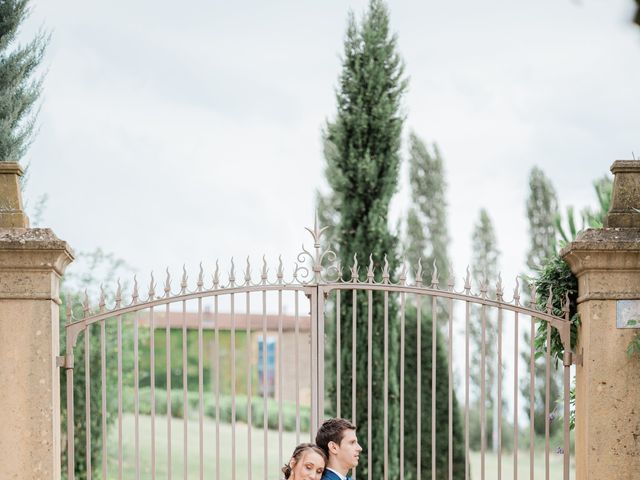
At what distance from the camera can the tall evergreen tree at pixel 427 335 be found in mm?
13977

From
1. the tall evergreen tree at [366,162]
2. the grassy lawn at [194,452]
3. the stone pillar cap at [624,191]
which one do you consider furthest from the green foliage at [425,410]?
the stone pillar cap at [624,191]

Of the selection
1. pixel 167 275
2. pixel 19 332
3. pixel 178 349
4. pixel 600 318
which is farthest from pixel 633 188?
pixel 178 349

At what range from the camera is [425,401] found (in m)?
14.3

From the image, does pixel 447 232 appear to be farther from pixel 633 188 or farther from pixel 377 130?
pixel 633 188

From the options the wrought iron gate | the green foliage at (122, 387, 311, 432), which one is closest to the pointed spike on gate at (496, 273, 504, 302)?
the wrought iron gate

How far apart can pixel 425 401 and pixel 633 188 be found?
836 centimetres

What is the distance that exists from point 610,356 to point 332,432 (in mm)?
2154

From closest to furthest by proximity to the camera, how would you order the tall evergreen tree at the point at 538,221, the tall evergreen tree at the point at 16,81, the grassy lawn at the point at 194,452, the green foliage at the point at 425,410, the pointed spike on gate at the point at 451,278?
the pointed spike on gate at the point at 451,278
the tall evergreen tree at the point at 16,81
the green foliage at the point at 425,410
the grassy lawn at the point at 194,452
the tall evergreen tree at the point at 538,221

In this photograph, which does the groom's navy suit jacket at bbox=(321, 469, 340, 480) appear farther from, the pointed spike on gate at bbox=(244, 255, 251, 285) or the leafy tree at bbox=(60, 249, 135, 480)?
the leafy tree at bbox=(60, 249, 135, 480)

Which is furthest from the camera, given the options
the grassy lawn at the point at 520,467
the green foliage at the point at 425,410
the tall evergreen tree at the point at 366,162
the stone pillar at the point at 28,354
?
the grassy lawn at the point at 520,467

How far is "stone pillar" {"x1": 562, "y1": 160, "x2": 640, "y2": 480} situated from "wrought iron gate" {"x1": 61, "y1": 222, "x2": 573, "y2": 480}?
0.70 ft

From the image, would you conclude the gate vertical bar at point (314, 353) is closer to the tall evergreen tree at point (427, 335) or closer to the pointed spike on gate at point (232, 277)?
the pointed spike on gate at point (232, 277)

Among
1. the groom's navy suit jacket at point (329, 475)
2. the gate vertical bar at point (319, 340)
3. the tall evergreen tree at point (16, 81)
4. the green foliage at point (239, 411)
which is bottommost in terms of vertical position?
the green foliage at point (239, 411)

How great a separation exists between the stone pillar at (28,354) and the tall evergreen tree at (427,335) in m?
7.25
